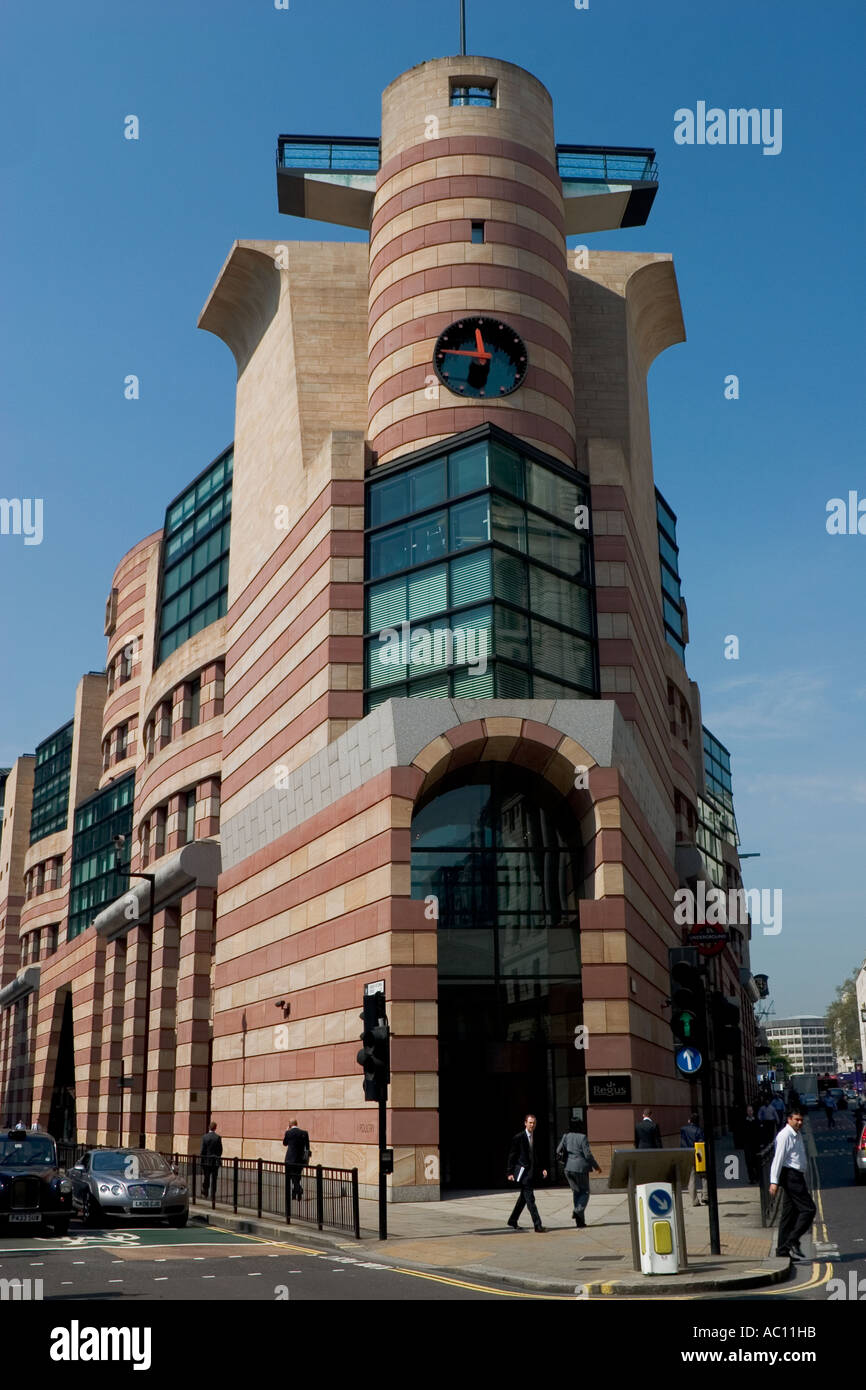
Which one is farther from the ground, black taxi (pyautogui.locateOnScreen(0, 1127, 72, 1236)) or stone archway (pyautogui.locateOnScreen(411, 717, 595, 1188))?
stone archway (pyautogui.locateOnScreen(411, 717, 595, 1188))

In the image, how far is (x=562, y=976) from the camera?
29609mm

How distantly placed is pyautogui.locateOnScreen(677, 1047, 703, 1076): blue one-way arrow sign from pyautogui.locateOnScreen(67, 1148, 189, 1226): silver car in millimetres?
9346

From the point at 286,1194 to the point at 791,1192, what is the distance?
9404 millimetres

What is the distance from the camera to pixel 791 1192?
49.8ft

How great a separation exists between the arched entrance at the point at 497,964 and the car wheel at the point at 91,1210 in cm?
870

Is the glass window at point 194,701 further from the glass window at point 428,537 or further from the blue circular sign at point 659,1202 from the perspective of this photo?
the blue circular sign at point 659,1202

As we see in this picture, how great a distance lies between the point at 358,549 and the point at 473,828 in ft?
27.9

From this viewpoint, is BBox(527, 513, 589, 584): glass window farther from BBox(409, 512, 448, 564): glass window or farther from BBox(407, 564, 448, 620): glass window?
BBox(407, 564, 448, 620): glass window

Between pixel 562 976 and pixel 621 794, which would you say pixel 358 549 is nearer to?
pixel 621 794

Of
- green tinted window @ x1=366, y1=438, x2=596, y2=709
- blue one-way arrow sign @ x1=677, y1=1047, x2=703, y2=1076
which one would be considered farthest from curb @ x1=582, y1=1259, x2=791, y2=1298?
green tinted window @ x1=366, y1=438, x2=596, y2=709

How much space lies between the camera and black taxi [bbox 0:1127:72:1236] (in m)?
19.7

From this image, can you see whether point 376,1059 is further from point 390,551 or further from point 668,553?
point 668,553

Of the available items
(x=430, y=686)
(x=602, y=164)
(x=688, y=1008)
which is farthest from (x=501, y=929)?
(x=602, y=164)
